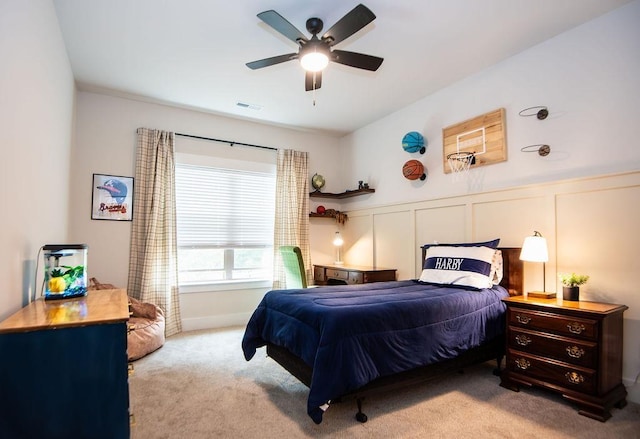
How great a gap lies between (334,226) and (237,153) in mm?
1888

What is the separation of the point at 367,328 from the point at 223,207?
10.2 feet

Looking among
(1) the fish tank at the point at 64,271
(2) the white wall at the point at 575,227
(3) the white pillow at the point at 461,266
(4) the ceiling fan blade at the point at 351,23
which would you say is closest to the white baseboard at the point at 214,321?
(1) the fish tank at the point at 64,271

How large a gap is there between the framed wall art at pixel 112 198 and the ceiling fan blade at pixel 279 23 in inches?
109

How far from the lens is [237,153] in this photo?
475cm

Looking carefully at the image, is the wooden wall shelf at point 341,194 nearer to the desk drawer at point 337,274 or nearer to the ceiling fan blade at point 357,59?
the desk drawer at point 337,274

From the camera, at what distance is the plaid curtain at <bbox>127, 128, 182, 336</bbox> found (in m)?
4.00

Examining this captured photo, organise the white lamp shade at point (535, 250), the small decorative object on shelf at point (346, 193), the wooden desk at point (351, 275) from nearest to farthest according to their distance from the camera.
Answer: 1. the white lamp shade at point (535, 250)
2. the wooden desk at point (351, 275)
3. the small decorative object on shelf at point (346, 193)

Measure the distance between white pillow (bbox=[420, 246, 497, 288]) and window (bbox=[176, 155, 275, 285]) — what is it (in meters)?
2.41

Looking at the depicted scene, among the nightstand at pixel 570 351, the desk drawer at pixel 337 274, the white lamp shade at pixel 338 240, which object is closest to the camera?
the nightstand at pixel 570 351

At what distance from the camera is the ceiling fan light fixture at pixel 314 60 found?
2488 mm

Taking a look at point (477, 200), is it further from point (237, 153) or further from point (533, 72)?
point (237, 153)

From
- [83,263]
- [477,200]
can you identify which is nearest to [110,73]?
→ [83,263]

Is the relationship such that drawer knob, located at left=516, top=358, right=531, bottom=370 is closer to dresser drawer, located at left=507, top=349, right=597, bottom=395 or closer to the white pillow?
dresser drawer, located at left=507, top=349, right=597, bottom=395

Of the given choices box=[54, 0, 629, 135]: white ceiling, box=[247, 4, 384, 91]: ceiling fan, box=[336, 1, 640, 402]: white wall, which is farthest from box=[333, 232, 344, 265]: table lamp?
Result: box=[247, 4, 384, 91]: ceiling fan
